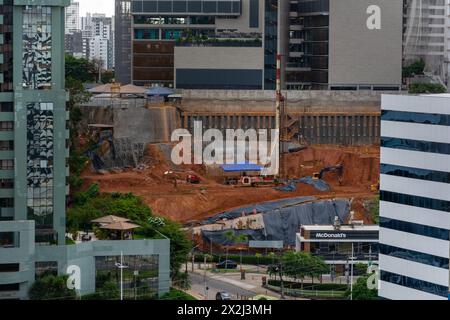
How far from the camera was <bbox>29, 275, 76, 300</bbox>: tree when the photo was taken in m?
42.7

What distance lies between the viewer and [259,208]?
231ft

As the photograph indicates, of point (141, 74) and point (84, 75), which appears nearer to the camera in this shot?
point (141, 74)

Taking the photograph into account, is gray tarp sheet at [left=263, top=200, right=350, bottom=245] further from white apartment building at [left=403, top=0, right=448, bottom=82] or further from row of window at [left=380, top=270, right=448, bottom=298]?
row of window at [left=380, top=270, right=448, bottom=298]

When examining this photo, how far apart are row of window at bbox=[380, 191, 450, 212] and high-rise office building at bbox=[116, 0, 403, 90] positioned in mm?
51246

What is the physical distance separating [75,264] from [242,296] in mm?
7853

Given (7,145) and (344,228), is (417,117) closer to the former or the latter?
(7,145)

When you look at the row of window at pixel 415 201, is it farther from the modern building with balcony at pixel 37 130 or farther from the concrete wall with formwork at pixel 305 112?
the concrete wall with formwork at pixel 305 112

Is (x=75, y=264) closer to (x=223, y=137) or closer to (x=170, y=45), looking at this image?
(x=223, y=137)

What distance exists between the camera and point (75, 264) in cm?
4406

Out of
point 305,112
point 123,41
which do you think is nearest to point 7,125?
point 305,112

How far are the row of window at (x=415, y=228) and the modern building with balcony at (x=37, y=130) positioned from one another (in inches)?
452

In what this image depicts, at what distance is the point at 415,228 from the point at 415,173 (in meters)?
1.49

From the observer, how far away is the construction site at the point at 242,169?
2756 inches
